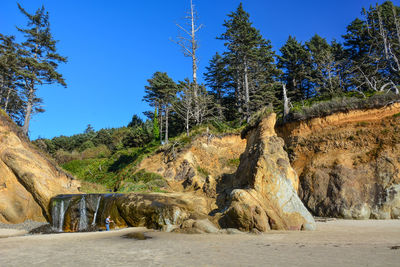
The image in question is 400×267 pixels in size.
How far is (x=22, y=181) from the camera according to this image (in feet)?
58.7

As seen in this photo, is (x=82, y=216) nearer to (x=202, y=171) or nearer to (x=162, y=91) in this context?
(x=202, y=171)

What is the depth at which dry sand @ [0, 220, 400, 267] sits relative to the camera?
671 centimetres

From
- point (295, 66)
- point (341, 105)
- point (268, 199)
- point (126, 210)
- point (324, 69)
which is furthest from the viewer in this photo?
point (295, 66)

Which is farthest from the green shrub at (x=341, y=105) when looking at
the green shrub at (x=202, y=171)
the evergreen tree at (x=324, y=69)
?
the evergreen tree at (x=324, y=69)

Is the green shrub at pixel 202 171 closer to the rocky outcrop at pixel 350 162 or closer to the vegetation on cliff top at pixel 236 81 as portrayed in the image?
the vegetation on cliff top at pixel 236 81

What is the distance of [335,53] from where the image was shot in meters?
45.9

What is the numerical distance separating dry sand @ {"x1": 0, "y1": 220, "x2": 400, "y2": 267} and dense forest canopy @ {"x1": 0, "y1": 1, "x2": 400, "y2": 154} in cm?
1939

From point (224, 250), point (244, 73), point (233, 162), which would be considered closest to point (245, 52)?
point (244, 73)

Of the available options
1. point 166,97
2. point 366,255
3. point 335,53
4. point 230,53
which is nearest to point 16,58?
point 166,97

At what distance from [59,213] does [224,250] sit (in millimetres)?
12844

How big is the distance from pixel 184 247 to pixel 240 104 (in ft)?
100

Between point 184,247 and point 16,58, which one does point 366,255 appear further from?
point 16,58

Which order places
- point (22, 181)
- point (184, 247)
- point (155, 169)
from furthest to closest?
point (155, 169), point (22, 181), point (184, 247)

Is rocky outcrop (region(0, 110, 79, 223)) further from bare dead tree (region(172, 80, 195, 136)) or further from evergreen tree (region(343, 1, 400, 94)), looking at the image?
evergreen tree (region(343, 1, 400, 94))
